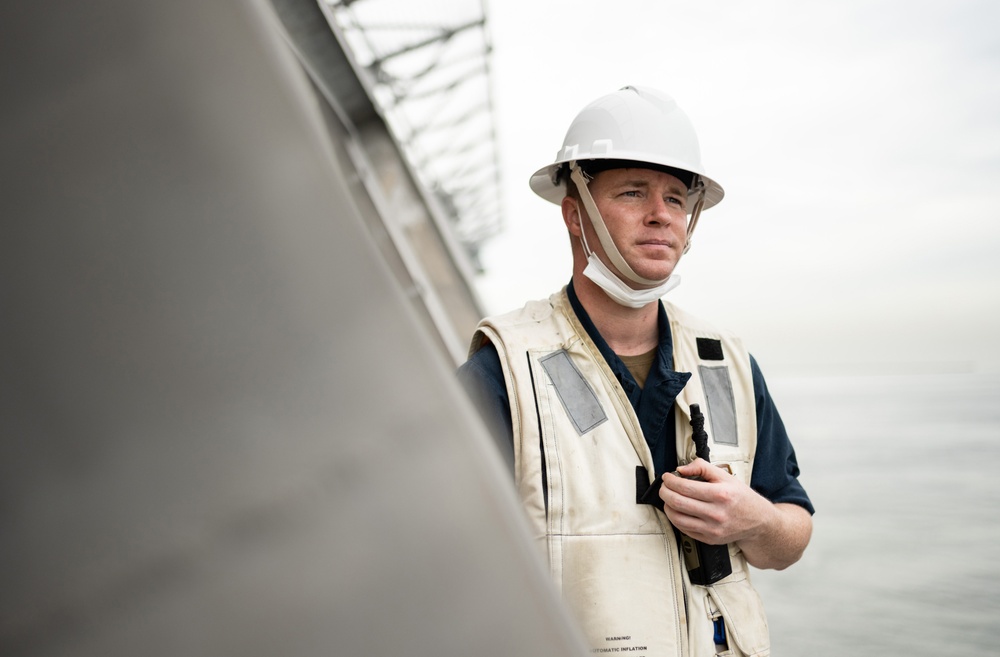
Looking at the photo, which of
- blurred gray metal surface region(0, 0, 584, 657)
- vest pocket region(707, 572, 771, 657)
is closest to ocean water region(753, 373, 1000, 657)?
vest pocket region(707, 572, 771, 657)

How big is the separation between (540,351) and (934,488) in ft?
37.9

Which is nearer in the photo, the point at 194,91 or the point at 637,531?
the point at 194,91

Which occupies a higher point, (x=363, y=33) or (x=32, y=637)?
(x=363, y=33)

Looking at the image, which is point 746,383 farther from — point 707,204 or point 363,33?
point 363,33

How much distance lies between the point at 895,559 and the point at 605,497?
7708mm

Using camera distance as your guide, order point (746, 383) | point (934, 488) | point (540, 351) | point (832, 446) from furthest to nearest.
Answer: point (832, 446) < point (934, 488) < point (746, 383) < point (540, 351)

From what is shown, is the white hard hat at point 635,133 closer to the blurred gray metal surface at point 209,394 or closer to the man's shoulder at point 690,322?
the man's shoulder at point 690,322

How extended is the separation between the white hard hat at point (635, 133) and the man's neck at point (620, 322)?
34 cm

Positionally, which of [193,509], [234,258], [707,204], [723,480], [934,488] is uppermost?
[707,204]

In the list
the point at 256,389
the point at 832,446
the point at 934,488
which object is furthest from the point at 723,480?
the point at 832,446

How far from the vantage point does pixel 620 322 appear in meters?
1.80

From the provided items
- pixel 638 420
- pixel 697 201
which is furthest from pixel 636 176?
pixel 638 420

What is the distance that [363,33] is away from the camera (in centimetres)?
725

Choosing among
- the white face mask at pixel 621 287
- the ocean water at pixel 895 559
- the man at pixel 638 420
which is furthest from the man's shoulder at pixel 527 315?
the ocean water at pixel 895 559
